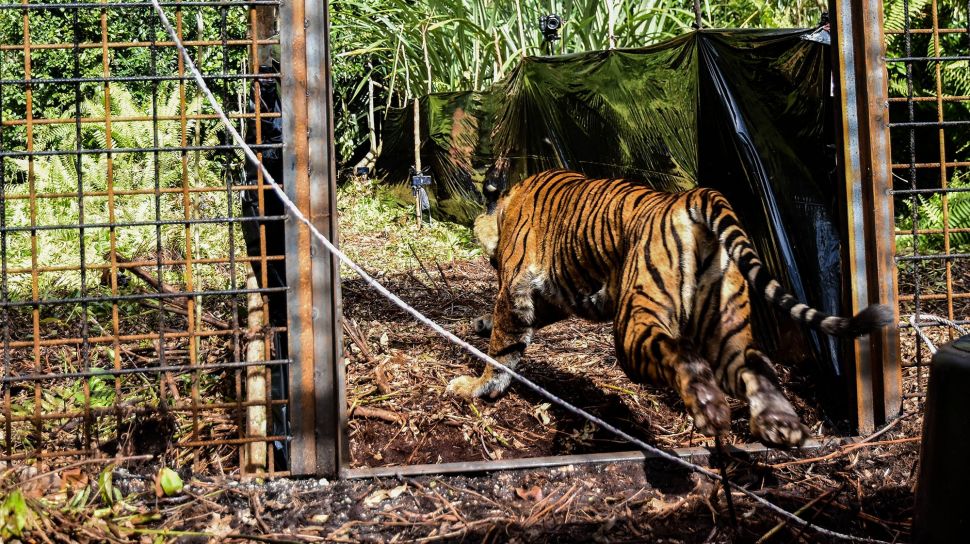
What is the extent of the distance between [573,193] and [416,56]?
8013mm

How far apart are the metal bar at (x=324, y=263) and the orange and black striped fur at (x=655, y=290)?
1.28 metres

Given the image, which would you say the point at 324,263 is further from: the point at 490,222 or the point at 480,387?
the point at 490,222

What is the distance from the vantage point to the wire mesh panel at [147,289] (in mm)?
3680

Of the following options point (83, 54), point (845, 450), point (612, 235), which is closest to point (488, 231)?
point (612, 235)

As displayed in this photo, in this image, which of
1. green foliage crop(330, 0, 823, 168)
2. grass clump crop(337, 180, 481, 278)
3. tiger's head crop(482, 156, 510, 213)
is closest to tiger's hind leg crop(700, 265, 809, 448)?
tiger's head crop(482, 156, 510, 213)

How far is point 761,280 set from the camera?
3.79m

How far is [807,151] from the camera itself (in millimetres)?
4770

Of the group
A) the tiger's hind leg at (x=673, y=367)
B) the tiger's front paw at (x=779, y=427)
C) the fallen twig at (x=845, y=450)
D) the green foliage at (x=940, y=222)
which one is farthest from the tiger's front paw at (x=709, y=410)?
the green foliage at (x=940, y=222)

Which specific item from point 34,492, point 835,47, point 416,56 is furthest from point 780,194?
point 416,56

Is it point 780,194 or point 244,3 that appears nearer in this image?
point 244,3

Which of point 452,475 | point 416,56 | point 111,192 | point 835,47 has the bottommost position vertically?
point 452,475

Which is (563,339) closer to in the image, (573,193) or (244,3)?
(573,193)

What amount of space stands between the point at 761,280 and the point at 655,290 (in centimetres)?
49

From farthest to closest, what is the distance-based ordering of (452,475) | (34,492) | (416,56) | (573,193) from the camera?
1. (416,56)
2. (573,193)
3. (452,475)
4. (34,492)
